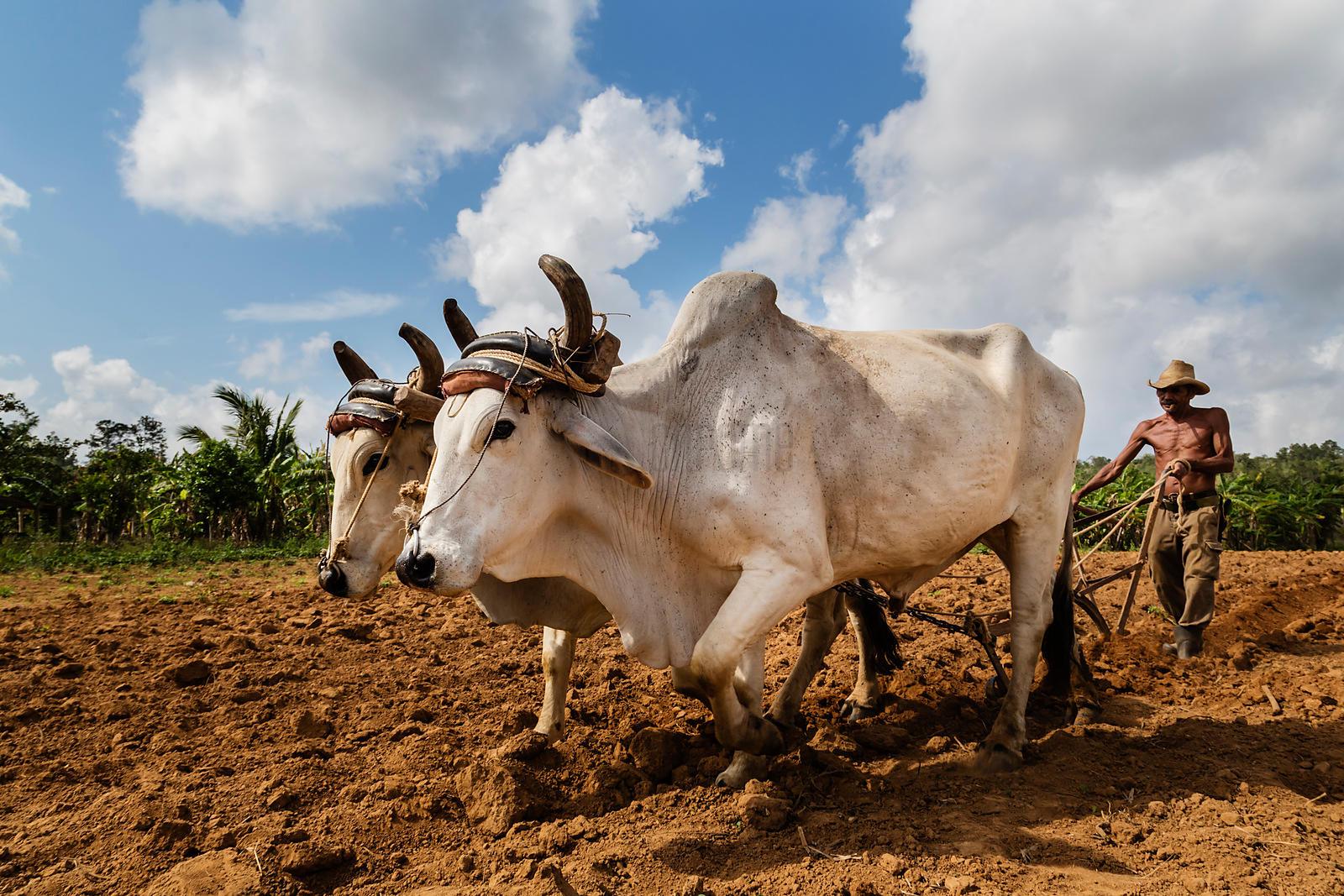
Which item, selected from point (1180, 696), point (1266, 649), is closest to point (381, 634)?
point (1180, 696)

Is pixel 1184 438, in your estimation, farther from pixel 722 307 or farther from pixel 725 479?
pixel 725 479

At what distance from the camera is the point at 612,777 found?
3508 mm

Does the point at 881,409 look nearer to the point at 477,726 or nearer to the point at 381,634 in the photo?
the point at 477,726

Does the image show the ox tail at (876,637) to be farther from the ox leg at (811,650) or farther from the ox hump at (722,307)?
the ox hump at (722,307)

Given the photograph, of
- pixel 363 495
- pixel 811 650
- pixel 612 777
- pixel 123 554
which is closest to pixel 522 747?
pixel 612 777

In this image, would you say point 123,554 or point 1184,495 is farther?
point 123,554

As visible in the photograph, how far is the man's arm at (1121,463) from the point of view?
6.04m

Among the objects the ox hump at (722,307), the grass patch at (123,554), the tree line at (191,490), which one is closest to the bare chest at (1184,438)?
the ox hump at (722,307)

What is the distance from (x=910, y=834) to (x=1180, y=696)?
9.24 feet

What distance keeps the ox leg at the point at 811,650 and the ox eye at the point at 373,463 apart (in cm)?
234

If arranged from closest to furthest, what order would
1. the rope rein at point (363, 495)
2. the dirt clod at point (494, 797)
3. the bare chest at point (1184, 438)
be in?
the dirt clod at point (494, 797) < the rope rein at point (363, 495) < the bare chest at point (1184, 438)

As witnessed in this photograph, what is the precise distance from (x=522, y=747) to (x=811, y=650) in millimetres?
1653

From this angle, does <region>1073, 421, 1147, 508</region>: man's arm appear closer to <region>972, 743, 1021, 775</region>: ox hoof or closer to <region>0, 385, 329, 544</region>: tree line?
<region>972, 743, 1021, 775</region>: ox hoof

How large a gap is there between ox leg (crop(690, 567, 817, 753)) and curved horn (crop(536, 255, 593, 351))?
45.8 inches
